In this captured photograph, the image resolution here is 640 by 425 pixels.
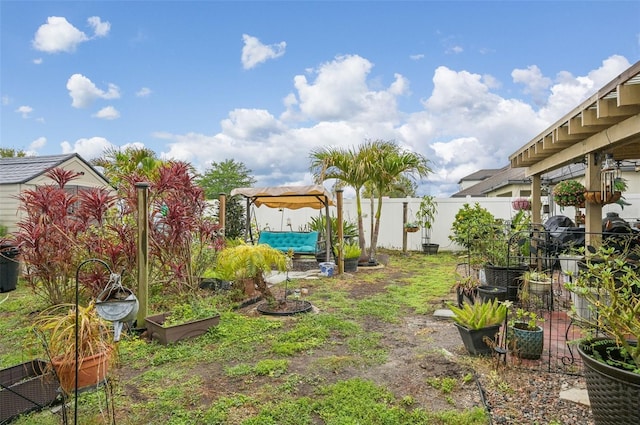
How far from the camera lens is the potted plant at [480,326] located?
332 cm

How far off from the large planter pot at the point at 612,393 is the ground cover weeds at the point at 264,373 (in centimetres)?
61

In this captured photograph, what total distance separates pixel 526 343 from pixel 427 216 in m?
8.69

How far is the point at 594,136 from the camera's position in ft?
17.4

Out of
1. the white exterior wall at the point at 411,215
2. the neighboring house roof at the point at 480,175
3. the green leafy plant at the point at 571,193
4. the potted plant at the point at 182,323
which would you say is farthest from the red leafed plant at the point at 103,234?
the neighboring house roof at the point at 480,175

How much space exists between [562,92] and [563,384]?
21.8 feet

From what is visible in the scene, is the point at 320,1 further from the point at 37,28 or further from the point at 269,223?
the point at 269,223

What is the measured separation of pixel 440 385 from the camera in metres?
2.82

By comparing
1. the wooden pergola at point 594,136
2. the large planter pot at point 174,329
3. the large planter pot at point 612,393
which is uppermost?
the wooden pergola at point 594,136

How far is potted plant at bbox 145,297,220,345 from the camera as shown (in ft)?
12.3

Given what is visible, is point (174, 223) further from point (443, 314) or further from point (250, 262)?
point (443, 314)

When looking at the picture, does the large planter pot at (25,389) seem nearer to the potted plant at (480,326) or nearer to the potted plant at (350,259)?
the potted plant at (480,326)

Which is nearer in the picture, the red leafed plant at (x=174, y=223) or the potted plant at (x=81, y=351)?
the potted plant at (x=81, y=351)

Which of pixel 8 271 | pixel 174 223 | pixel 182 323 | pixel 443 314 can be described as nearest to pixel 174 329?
pixel 182 323

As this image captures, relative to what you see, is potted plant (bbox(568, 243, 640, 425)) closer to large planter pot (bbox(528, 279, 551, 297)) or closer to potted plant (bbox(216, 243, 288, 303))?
large planter pot (bbox(528, 279, 551, 297))
